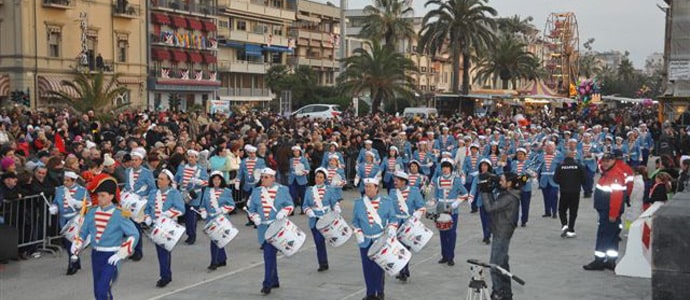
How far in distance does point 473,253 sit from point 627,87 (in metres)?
108

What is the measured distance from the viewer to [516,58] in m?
65.2

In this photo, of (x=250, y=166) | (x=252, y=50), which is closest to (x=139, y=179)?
(x=250, y=166)

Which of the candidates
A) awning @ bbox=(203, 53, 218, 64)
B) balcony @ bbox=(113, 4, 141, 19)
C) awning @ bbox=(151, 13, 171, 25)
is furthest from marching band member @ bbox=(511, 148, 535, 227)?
awning @ bbox=(203, 53, 218, 64)

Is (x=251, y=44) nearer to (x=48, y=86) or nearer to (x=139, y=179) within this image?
(x=48, y=86)

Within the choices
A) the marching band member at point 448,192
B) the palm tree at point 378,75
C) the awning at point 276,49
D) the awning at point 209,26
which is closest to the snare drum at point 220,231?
the marching band member at point 448,192

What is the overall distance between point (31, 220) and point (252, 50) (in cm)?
5437

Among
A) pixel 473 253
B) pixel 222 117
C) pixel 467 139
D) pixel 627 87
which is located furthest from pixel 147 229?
pixel 627 87

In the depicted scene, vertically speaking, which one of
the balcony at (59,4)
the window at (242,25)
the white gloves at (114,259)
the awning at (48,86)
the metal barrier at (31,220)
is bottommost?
the metal barrier at (31,220)

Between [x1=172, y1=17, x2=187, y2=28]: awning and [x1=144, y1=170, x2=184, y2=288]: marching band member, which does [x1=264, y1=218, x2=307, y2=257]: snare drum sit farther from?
[x1=172, y1=17, x2=187, y2=28]: awning

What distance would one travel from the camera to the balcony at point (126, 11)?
47.2 meters

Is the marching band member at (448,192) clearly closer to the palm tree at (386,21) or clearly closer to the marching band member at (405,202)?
the marching band member at (405,202)

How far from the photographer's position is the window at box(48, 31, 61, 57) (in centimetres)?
4257

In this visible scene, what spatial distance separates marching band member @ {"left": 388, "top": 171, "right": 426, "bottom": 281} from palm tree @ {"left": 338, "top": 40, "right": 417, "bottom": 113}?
3614 cm

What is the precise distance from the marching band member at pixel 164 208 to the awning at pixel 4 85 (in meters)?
32.3
